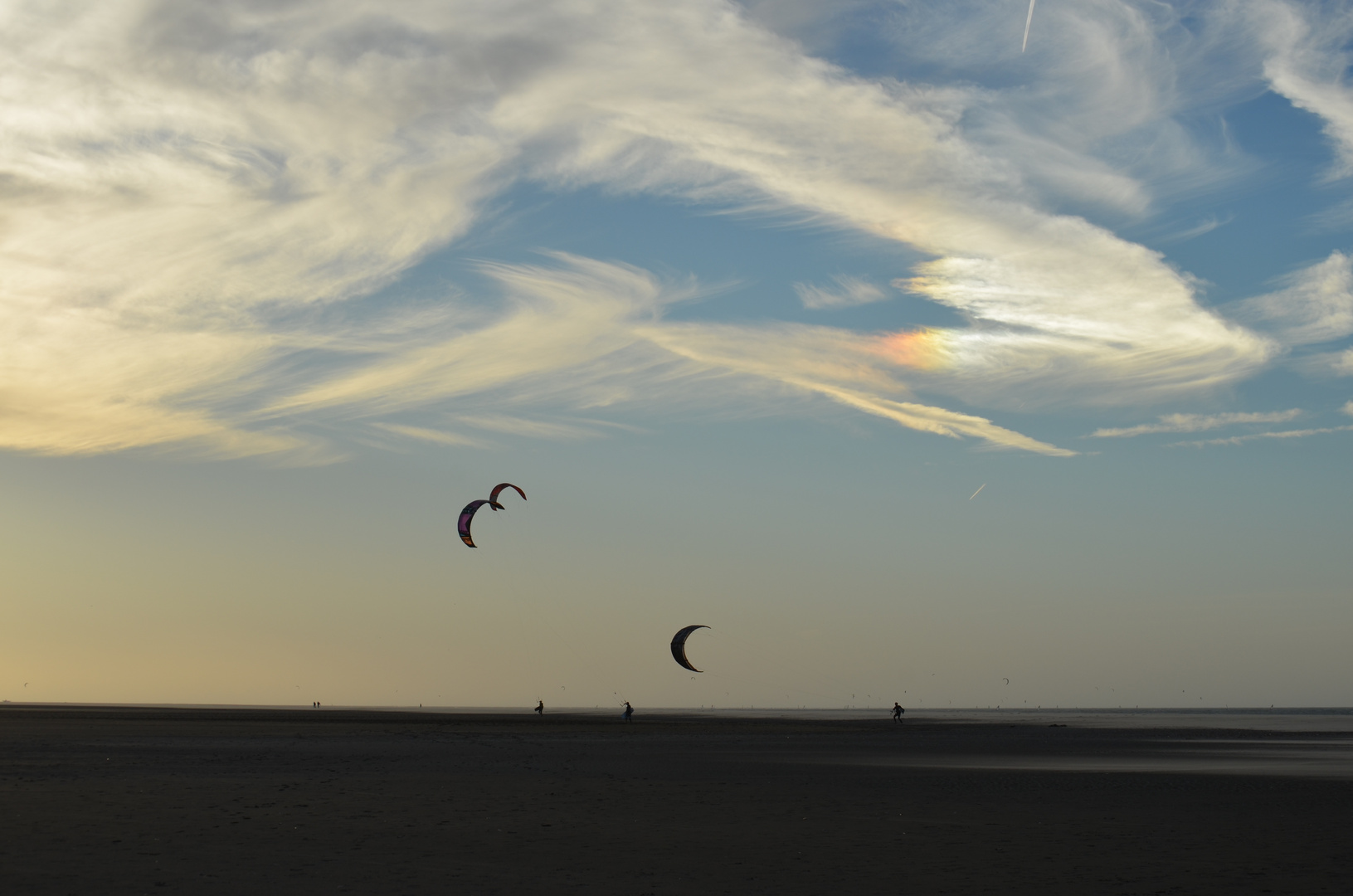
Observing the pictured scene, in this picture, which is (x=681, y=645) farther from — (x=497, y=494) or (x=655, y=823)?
(x=655, y=823)

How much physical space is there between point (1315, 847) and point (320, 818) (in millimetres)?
14437

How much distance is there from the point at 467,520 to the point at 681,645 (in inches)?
603

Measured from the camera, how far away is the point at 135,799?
1827cm

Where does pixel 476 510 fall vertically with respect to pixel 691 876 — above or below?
above

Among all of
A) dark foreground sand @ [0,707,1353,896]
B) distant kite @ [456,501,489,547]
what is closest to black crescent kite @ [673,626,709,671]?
distant kite @ [456,501,489,547]

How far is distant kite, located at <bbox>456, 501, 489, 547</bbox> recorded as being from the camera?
2089 inches

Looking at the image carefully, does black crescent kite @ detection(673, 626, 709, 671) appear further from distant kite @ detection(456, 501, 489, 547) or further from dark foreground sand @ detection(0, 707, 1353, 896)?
dark foreground sand @ detection(0, 707, 1353, 896)

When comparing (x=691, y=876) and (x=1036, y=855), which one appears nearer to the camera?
(x=691, y=876)

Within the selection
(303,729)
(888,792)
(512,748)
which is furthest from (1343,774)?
(303,729)

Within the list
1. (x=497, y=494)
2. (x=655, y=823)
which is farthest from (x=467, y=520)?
(x=655, y=823)

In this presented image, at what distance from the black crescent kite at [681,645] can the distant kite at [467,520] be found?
14.1 metres

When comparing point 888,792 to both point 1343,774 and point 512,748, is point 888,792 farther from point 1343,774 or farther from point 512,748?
point 512,748

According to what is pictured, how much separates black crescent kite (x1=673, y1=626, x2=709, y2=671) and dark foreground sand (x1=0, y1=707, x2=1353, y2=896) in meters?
27.3

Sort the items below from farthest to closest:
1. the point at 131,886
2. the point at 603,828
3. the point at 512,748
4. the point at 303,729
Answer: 1. the point at 303,729
2. the point at 512,748
3. the point at 603,828
4. the point at 131,886
